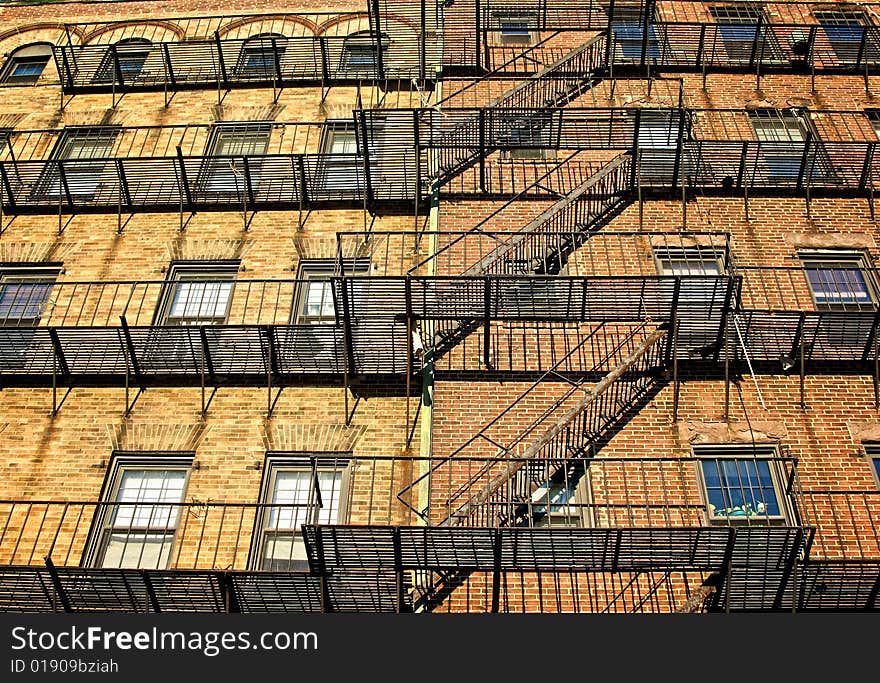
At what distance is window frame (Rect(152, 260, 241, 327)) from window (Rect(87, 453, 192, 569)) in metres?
2.87

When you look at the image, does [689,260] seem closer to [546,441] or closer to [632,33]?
[546,441]

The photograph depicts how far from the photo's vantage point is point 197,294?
880 inches

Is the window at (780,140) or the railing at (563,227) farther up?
the window at (780,140)

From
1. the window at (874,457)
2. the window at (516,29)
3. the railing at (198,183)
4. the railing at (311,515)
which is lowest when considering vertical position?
the railing at (311,515)

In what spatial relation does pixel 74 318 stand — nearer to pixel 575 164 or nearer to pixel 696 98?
pixel 575 164

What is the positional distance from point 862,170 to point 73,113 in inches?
655

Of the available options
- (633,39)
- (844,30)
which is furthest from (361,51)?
(844,30)

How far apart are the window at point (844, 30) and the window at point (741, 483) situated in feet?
41.5

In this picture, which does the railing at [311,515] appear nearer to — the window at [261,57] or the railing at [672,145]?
the railing at [672,145]

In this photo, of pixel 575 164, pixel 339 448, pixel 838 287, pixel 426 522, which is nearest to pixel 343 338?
pixel 339 448

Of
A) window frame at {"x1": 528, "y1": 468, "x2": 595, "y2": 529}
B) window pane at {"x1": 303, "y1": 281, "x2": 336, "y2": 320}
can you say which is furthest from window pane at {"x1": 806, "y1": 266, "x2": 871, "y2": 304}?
window pane at {"x1": 303, "y1": 281, "x2": 336, "y2": 320}

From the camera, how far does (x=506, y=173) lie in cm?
2423

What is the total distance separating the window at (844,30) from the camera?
91.7 feet

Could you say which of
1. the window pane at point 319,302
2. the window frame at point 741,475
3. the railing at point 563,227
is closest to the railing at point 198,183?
the window pane at point 319,302
